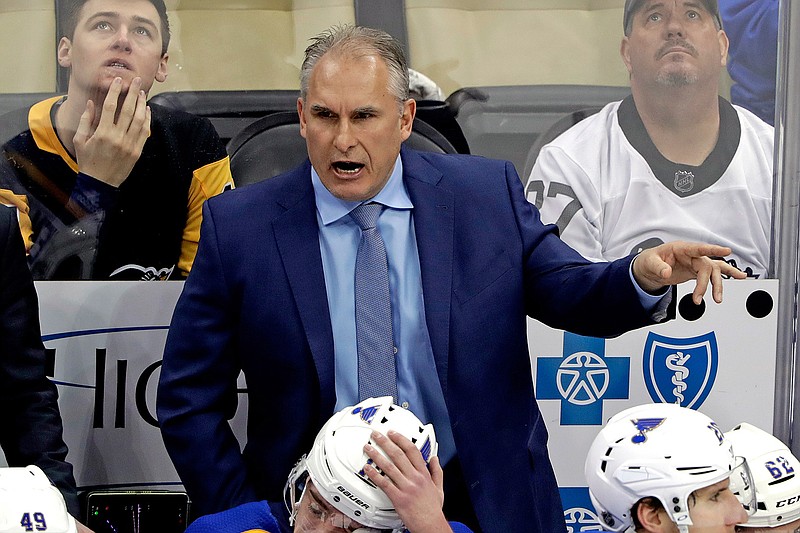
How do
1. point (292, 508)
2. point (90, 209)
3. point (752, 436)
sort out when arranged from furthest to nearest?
point (90, 209) → point (752, 436) → point (292, 508)

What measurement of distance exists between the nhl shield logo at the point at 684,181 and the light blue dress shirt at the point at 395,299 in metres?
1.21

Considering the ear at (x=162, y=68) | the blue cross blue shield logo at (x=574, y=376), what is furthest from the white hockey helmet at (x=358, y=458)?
the ear at (x=162, y=68)

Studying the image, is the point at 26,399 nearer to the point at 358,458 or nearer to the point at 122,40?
the point at 122,40

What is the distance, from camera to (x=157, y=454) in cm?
409

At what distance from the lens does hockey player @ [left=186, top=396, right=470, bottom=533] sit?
8.39 feet

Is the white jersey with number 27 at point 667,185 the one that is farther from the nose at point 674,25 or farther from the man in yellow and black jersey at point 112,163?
the man in yellow and black jersey at point 112,163

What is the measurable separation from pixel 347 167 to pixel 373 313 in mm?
394

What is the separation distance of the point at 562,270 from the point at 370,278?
1.69 feet

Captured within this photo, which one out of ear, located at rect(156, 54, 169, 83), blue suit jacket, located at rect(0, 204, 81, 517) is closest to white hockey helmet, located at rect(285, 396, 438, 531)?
blue suit jacket, located at rect(0, 204, 81, 517)

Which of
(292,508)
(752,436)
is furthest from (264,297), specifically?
(752,436)

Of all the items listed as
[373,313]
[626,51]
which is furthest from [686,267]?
[626,51]

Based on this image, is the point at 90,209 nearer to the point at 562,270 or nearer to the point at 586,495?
the point at 562,270

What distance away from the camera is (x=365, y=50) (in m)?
3.14

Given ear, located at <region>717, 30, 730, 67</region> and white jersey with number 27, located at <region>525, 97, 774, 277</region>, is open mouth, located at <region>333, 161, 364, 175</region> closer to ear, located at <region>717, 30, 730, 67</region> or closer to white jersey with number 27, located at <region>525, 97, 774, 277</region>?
white jersey with number 27, located at <region>525, 97, 774, 277</region>
